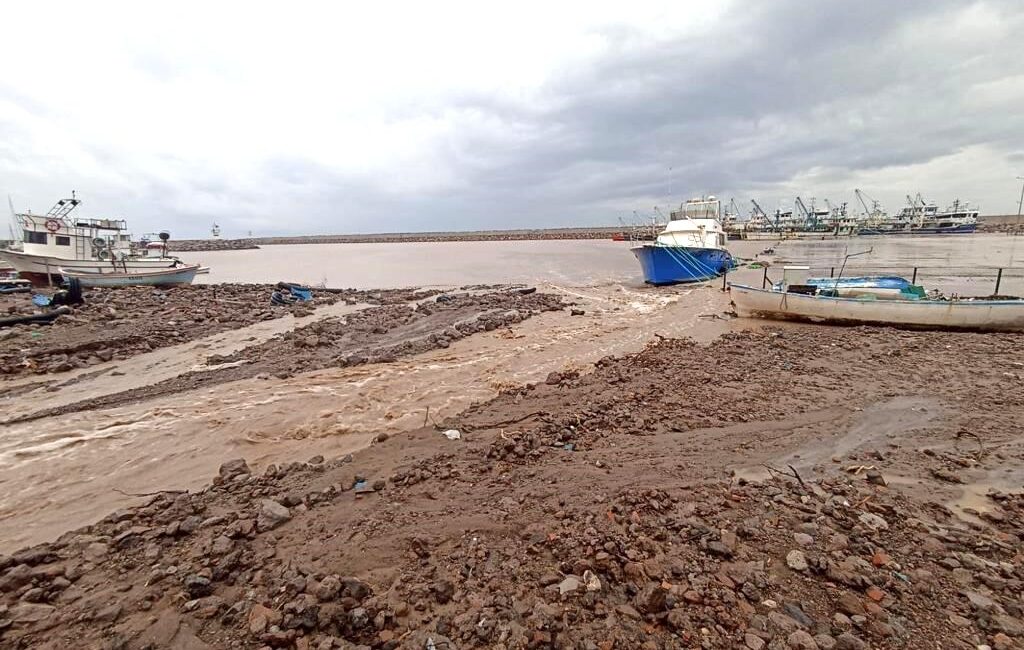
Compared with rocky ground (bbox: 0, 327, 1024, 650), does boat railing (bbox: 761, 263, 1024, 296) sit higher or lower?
higher

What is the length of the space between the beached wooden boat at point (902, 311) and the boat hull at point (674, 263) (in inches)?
545

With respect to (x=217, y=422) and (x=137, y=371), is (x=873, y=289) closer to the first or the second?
(x=217, y=422)

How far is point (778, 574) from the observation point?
11.8 ft

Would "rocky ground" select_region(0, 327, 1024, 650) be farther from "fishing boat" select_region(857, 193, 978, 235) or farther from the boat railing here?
"fishing boat" select_region(857, 193, 978, 235)

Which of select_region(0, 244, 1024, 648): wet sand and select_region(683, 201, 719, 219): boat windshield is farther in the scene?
select_region(683, 201, 719, 219): boat windshield

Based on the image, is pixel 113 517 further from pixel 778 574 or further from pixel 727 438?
pixel 727 438

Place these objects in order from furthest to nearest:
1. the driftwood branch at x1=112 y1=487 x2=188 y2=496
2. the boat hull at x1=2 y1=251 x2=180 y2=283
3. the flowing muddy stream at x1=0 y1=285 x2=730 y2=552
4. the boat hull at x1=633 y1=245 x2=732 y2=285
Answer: the boat hull at x1=633 y1=245 x2=732 y2=285
the boat hull at x1=2 y1=251 x2=180 y2=283
the flowing muddy stream at x1=0 y1=285 x2=730 y2=552
the driftwood branch at x1=112 y1=487 x2=188 y2=496

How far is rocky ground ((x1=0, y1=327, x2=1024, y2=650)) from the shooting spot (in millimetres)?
3262

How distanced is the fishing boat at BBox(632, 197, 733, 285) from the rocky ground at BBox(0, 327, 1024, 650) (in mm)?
23587

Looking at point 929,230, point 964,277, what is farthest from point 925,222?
point 964,277

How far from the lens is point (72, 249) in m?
28.7

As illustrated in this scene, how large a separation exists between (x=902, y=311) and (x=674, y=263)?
55.1 feet

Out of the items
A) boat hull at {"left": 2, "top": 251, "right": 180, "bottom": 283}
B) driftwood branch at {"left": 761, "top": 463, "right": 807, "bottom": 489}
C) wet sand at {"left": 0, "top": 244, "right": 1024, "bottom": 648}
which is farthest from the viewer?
boat hull at {"left": 2, "top": 251, "right": 180, "bottom": 283}

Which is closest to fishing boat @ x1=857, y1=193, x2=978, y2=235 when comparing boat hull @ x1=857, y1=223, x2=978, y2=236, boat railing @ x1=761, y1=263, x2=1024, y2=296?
boat hull @ x1=857, y1=223, x2=978, y2=236
